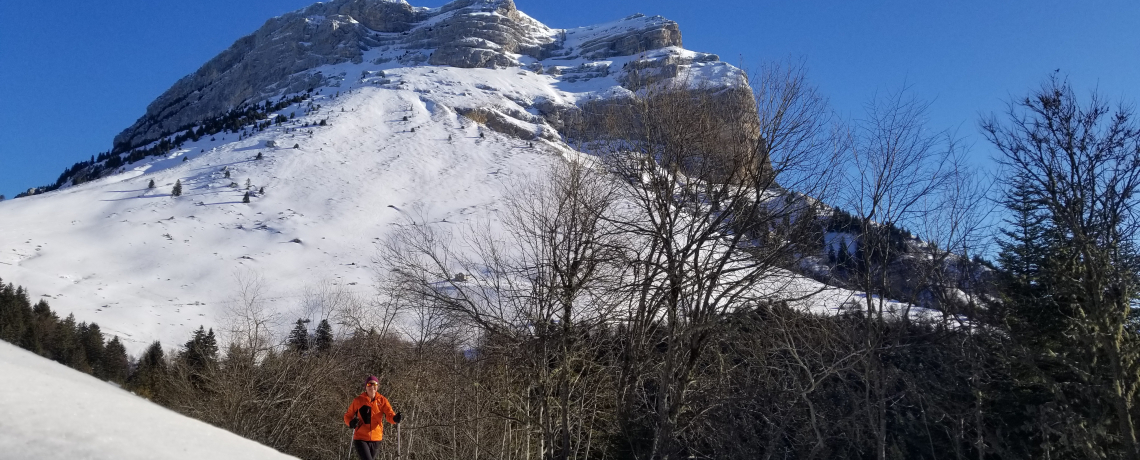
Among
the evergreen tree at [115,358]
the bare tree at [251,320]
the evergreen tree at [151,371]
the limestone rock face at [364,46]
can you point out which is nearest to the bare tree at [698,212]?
the bare tree at [251,320]

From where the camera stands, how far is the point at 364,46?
172 meters

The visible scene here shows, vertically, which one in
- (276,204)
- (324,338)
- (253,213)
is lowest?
(324,338)

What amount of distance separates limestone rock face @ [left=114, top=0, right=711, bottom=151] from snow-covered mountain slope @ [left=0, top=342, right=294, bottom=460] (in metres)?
149

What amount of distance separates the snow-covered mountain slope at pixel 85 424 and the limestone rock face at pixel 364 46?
149 meters

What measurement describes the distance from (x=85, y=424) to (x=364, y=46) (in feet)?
617

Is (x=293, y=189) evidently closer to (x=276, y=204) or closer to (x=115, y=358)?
(x=276, y=204)

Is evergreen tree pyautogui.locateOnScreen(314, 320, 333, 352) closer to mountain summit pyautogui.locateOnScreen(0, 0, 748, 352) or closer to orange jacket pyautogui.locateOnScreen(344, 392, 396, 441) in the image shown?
mountain summit pyautogui.locateOnScreen(0, 0, 748, 352)

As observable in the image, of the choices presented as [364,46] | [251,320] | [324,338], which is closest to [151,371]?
[324,338]

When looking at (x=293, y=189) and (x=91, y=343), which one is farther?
(x=293, y=189)

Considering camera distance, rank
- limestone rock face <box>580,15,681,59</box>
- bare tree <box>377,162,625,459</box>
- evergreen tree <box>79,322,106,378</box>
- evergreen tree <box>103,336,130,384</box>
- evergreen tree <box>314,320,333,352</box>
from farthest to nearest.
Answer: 1. limestone rock face <box>580,15,681,59</box>
2. evergreen tree <box>314,320,333,352</box>
3. evergreen tree <box>79,322,106,378</box>
4. evergreen tree <box>103,336,130,384</box>
5. bare tree <box>377,162,625,459</box>

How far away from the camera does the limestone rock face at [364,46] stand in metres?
158

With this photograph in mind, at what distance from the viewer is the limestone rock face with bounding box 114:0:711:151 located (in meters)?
158

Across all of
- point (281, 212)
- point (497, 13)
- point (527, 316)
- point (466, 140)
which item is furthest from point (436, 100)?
point (527, 316)

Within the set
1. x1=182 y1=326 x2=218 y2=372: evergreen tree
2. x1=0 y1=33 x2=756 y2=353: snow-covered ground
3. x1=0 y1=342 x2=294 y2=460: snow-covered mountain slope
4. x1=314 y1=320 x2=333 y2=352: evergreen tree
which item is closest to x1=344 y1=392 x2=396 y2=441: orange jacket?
x1=0 y1=342 x2=294 y2=460: snow-covered mountain slope
